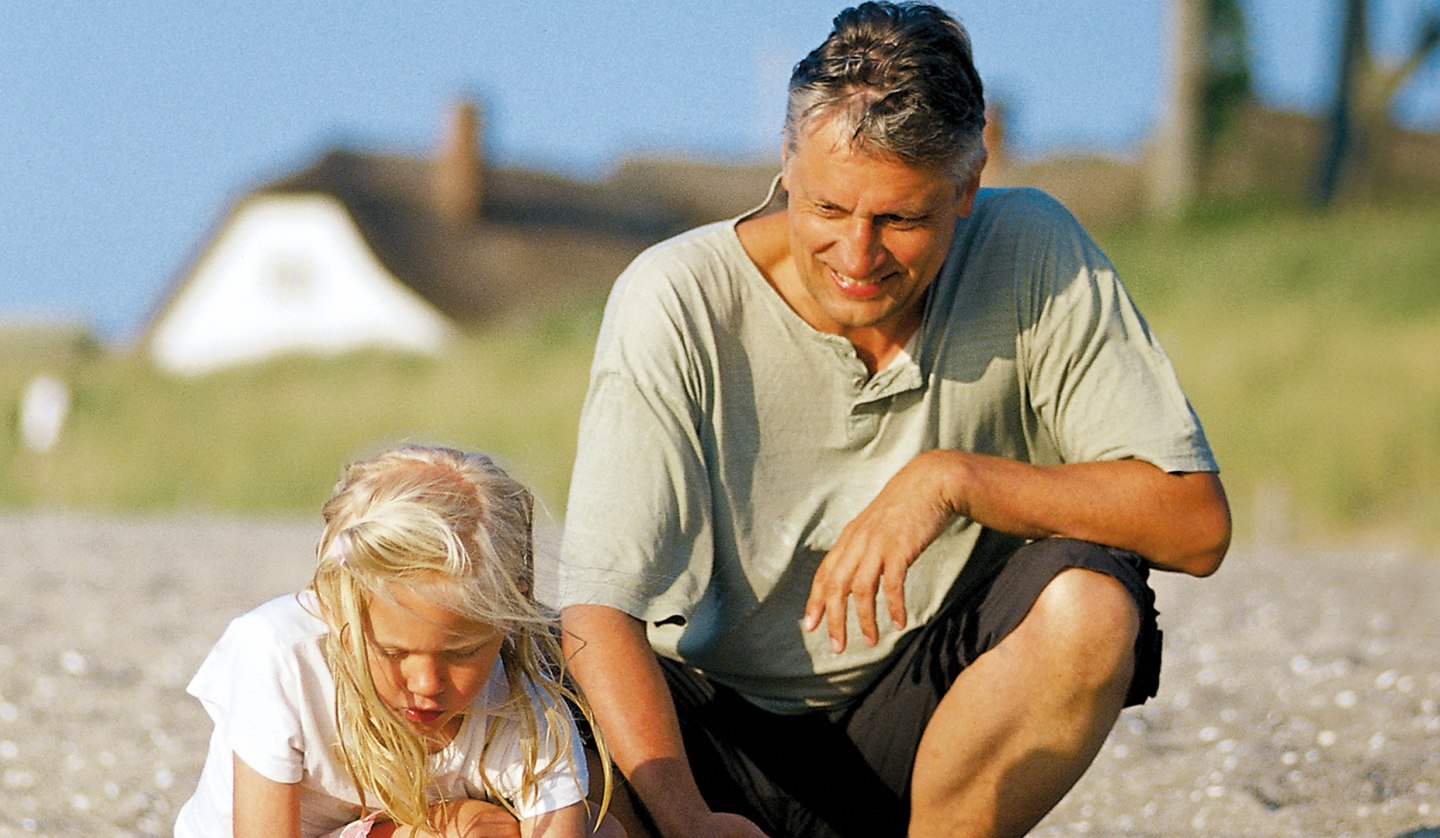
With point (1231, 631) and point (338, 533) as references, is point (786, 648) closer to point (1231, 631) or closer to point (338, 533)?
point (338, 533)

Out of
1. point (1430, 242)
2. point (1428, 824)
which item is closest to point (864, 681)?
point (1428, 824)

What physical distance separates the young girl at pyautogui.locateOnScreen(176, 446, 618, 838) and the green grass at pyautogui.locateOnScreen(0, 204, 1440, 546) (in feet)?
29.3

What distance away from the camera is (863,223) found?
9.07ft

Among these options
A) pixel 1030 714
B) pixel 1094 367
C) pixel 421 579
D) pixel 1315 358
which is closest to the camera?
pixel 421 579

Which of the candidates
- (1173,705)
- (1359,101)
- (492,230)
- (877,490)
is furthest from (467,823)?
(492,230)

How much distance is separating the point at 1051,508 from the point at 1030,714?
33 centimetres

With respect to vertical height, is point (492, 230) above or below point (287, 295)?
above

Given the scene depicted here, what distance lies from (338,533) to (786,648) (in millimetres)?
866

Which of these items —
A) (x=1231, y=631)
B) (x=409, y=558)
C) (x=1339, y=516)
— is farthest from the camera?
(x=1339, y=516)

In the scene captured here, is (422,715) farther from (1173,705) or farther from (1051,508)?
(1173,705)

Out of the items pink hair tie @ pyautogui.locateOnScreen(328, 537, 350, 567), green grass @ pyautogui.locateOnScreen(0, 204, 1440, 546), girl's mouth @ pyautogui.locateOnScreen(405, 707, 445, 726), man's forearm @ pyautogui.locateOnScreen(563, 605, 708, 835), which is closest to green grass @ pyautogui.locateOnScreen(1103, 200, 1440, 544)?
green grass @ pyautogui.locateOnScreen(0, 204, 1440, 546)

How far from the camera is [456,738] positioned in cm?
262

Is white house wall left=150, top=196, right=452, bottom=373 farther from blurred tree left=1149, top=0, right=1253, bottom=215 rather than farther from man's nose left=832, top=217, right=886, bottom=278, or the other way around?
man's nose left=832, top=217, right=886, bottom=278

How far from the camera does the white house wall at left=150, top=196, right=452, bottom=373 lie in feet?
104
